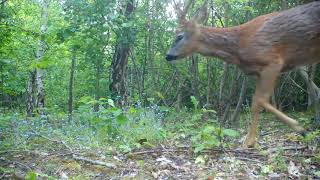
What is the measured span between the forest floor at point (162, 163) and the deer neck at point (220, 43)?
122 centimetres

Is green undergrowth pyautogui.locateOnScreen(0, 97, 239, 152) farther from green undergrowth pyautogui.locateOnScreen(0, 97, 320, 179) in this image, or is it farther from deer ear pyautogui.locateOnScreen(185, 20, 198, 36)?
deer ear pyautogui.locateOnScreen(185, 20, 198, 36)

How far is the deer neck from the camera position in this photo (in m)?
5.71

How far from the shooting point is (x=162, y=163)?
491 cm

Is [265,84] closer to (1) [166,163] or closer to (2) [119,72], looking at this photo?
(1) [166,163]

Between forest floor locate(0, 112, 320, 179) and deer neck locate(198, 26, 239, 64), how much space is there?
1216 millimetres

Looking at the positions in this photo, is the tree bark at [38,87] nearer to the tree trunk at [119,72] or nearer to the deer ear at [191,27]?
the tree trunk at [119,72]

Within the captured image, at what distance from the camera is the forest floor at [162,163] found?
4.46 meters

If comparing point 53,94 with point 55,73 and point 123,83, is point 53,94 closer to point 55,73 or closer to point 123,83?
point 55,73

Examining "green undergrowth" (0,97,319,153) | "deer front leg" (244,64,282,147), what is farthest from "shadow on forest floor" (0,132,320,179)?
"deer front leg" (244,64,282,147)

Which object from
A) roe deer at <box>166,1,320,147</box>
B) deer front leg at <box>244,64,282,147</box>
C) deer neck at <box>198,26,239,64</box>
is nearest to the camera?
roe deer at <box>166,1,320,147</box>

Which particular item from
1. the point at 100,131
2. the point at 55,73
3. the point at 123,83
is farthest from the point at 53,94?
the point at 100,131

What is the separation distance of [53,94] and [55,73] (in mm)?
1064

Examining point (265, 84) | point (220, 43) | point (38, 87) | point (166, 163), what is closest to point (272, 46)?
point (265, 84)

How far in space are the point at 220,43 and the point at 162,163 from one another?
1.84m
